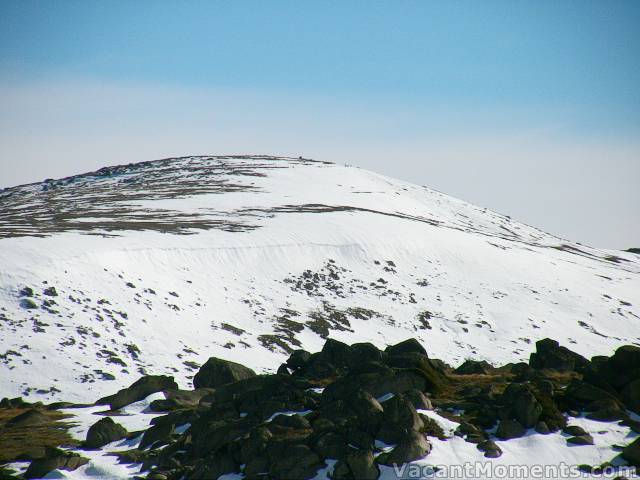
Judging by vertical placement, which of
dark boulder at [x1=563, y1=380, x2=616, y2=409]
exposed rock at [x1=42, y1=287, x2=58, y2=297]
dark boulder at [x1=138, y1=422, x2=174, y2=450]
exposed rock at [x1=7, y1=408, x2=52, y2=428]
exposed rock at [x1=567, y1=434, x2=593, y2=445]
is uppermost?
exposed rock at [x1=42, y1=287, x2=58, y2=297]

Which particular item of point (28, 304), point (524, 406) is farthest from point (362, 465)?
point (28, 304)

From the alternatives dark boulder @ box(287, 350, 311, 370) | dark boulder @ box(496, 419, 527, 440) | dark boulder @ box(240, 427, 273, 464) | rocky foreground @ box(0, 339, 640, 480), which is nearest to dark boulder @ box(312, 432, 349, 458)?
rocky foreground @ box(0, 339, 640, 480)

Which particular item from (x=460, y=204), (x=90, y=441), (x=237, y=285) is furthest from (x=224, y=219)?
(x=460, y=204)

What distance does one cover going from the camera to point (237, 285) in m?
49.2

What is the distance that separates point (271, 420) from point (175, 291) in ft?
85.8

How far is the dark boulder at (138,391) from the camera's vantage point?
26.0 m

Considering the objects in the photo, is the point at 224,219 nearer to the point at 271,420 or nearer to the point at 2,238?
the point at 2,238

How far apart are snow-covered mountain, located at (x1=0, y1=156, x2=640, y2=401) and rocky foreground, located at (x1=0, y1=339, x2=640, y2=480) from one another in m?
9.01

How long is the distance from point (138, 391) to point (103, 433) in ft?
17.4

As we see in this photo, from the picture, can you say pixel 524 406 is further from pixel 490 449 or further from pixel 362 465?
pixel 362 465

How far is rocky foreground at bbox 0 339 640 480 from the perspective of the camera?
58.0ft

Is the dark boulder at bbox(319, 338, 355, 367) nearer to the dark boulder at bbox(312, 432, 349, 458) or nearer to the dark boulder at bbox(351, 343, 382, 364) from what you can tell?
the dark boulder at bbox(351, 343, 382, 364)

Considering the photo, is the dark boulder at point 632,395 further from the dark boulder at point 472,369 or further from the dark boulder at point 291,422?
the dark boulder at point 291,422

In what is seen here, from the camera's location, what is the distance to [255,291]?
4897 cm
